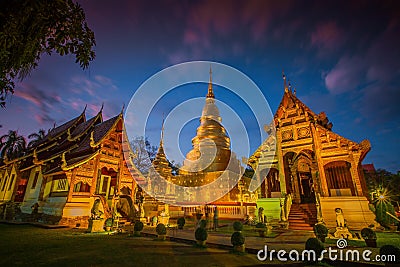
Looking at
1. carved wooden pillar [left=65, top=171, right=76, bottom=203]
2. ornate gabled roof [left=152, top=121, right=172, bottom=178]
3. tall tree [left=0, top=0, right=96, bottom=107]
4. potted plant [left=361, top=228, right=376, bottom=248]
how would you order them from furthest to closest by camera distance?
ornate gabled roof [left=152, top=121, right=172, bottom=178] → carved wooden pillar [left=65, top=171, right=76, bottom=203] → potted plant [left=361, top=228, right=376, bottom=248] → tall tree [left=0, top=0, right=96, bottom=107]

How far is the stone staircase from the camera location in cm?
1192

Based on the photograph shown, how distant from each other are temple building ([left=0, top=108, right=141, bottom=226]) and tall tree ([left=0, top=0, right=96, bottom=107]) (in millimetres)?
9251

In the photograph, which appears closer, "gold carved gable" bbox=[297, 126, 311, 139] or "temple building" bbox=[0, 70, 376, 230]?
"temple building" bbox=[0, 70, 376, 230]

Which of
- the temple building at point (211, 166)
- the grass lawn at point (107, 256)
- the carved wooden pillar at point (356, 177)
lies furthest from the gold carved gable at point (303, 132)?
the grass lawn at point (107, 256)

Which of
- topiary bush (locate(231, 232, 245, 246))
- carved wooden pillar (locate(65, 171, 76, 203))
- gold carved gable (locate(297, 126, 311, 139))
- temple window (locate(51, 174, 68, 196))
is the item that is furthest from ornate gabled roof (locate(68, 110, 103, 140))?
gold carved gable (locate(297, 126, 311, 139))

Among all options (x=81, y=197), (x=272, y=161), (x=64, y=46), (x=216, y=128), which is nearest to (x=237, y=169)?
(x=216, y=128)

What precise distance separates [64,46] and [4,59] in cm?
A: 126

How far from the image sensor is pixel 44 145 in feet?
59.5

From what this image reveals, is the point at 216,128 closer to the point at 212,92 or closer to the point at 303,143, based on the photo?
the point at 212,92

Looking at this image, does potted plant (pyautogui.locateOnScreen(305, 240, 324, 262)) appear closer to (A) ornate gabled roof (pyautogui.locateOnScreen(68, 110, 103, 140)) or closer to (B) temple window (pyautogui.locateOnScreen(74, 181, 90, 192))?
(B) temple window (pyautogui.locateOnScreen(74, 181, 90, 192))

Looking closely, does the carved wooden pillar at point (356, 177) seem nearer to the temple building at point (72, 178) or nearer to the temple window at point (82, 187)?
the temple building at point (72, 178)

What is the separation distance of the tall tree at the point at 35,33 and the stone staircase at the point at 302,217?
13.6 metres

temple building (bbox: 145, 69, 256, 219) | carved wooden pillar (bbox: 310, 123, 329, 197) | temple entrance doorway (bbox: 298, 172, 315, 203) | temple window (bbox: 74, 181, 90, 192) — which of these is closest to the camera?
carved wooden pillar (bbox: 310, 123, 329, 197)

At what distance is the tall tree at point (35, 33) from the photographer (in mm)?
4270
